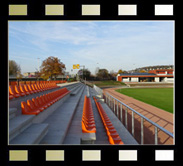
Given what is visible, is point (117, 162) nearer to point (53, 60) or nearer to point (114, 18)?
point (114, 18)

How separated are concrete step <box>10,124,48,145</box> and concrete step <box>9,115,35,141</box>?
0.10m

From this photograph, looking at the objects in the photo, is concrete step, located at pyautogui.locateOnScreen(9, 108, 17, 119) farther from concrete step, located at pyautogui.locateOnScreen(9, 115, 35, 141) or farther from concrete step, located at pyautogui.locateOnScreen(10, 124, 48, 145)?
concrete step, located at pyautogui.locateOnScreen(10, 124, 48, 145)

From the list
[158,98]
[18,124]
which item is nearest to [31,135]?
[18,124]

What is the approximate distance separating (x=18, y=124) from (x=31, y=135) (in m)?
0.47

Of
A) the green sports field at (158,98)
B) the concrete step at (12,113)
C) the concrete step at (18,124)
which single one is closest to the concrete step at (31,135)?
the concrete step at (18,124)

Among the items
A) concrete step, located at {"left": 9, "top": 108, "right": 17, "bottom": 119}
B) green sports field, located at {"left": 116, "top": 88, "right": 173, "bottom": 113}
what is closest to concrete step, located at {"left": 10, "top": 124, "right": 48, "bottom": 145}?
concrete step, located at {"left": 9, "top": 108, "right": 17, "bottom": 119}

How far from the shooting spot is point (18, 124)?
3049 millimetres

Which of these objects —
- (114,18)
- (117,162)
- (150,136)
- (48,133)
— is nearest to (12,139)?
(48,133)

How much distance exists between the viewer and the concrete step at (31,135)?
2605mm

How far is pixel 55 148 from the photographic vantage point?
250 centimetres

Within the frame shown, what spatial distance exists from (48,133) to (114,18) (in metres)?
3.38

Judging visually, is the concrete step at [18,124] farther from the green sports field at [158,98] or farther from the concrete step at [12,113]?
the green sports field at [158,98]

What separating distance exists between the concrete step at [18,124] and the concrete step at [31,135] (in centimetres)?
10

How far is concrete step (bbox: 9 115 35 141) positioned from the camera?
2778mm
